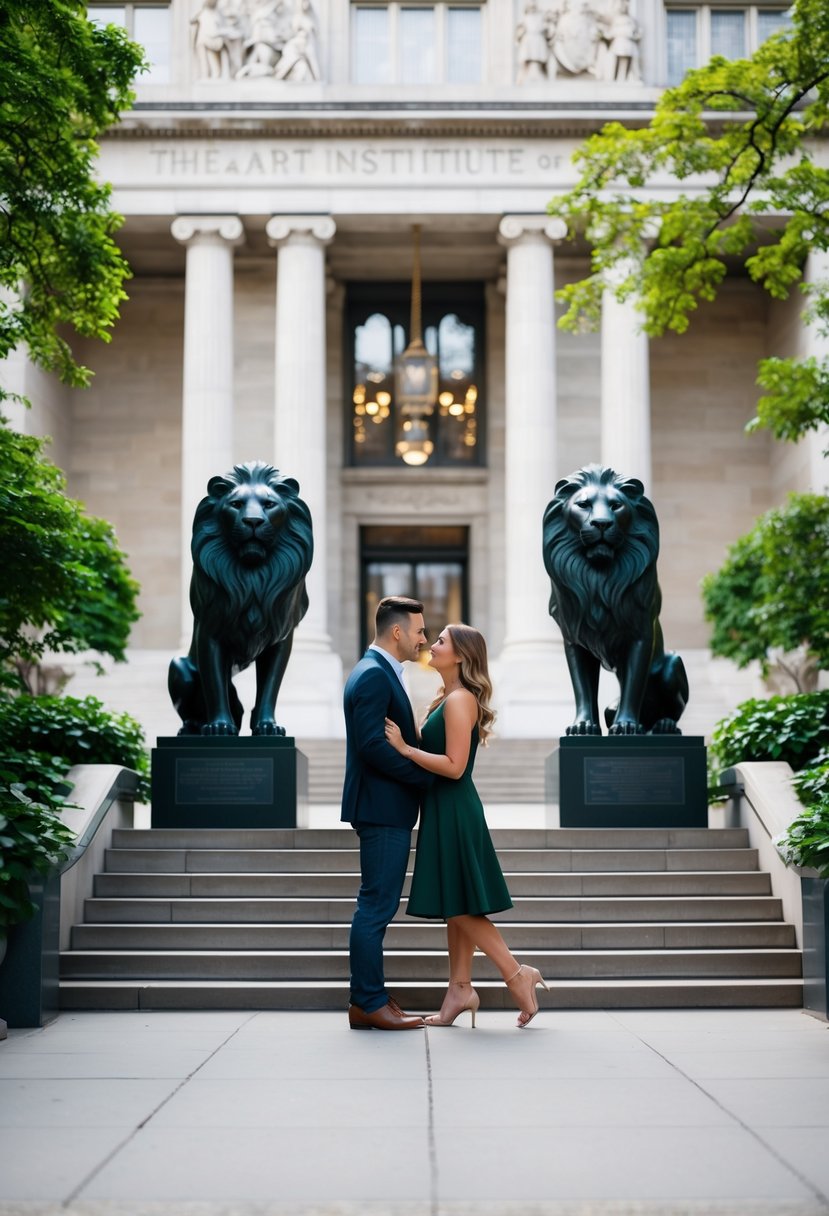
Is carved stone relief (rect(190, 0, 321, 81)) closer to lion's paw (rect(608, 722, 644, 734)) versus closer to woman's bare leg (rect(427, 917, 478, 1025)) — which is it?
lion's paw (rect(608, 722, 644, 734))

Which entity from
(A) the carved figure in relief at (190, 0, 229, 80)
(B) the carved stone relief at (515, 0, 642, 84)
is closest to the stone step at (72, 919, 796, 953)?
(B) the carved stone relief at (515, 0, 642, 84)

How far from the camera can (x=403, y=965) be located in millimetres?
9312

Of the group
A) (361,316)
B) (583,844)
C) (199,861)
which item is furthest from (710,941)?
(361,316)

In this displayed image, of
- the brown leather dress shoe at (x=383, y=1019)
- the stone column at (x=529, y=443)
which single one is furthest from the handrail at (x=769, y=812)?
the stone column at (x=529, y=443)

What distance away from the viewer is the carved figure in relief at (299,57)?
31.1 metres

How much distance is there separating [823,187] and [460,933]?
11.1 meters

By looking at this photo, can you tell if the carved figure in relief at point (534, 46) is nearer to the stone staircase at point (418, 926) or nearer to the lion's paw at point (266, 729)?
the lion's paw at point (266, 729)

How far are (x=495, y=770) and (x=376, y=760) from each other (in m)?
15.4

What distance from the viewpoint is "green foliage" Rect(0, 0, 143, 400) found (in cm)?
1186

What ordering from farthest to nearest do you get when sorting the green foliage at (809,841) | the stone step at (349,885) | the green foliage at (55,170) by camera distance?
the green foliage at (55,170) < the stone step at (349,885) < the green foliage at (809,841)

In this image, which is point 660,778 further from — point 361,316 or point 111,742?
point 361,316

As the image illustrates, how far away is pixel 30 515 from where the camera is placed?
12148mm

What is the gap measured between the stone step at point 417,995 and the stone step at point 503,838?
2090 mm

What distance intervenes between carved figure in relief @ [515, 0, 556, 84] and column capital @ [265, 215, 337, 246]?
217 inches
